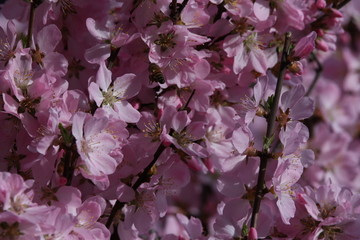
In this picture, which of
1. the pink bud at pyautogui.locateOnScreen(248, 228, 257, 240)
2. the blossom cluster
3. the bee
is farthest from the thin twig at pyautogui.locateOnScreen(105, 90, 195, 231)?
the pink bud at pyautogui.locateOnScreen(248, 228, 257, 240)

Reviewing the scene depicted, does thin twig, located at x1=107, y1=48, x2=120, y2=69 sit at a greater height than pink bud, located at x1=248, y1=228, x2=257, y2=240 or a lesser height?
greater

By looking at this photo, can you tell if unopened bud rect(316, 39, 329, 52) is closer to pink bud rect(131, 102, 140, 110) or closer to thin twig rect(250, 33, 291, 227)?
thin twig rect(250, 33, 291, 227)

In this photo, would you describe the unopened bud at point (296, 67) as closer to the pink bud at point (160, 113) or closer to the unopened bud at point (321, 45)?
the unopened bud at point (321, 45)

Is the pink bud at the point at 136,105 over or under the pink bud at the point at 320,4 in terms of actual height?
under

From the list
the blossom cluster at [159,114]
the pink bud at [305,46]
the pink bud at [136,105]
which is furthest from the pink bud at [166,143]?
the pink bud at [305,46]

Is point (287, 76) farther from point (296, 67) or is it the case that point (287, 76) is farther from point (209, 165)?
point (209, 165)

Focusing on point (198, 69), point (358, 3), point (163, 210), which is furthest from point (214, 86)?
point (358, 3)

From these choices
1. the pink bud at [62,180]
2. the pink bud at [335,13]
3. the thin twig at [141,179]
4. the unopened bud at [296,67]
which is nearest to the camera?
the pink bud at [62,180]

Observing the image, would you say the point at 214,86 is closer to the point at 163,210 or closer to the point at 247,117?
the point at 247,117
